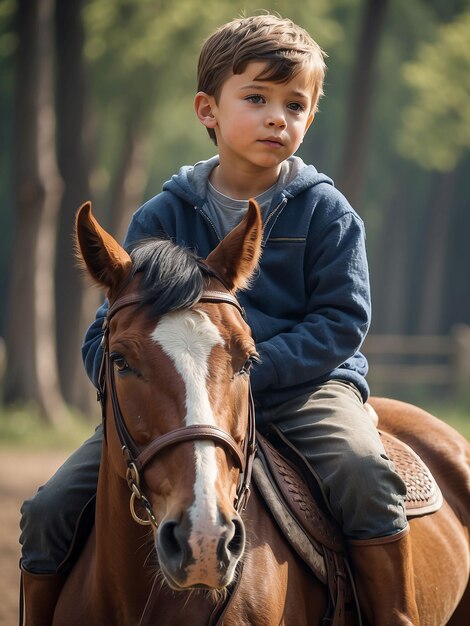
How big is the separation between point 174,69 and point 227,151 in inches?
559

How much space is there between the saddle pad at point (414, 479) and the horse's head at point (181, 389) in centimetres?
100

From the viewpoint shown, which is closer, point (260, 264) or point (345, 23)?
point (260, 264)

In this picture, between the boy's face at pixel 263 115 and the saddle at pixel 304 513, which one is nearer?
the saddle at pixel 304 513

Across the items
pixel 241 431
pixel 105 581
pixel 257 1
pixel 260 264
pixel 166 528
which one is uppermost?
pixel 257 1

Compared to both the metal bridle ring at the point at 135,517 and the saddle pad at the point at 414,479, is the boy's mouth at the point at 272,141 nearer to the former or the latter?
the saddle pad at the point at 414,479

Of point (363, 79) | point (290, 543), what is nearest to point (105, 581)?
point (290, 543)

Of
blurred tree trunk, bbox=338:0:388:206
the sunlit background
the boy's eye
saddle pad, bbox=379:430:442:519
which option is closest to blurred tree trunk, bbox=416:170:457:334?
the sunlit background

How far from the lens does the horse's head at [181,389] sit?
8.41 ft

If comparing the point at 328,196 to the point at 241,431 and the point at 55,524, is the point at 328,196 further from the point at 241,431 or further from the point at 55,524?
the point at 55,524

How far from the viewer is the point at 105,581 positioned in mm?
3170

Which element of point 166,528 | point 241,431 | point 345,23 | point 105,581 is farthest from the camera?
point 345,23

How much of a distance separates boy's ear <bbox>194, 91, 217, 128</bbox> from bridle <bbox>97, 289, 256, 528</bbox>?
3.72 ft

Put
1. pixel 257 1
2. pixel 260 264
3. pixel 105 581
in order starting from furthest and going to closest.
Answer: pixel 257 1
pixel 260 264
pixel 105 581

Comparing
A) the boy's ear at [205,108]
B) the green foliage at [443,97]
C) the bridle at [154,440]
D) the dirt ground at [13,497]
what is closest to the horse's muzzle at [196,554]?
the bridle at [154,440]
